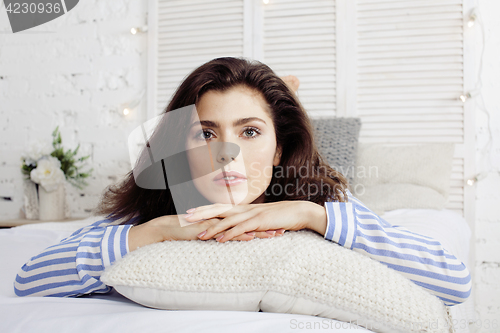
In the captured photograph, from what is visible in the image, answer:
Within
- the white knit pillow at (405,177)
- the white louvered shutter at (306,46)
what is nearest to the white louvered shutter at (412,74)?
the white louvered shutter at (306,46)

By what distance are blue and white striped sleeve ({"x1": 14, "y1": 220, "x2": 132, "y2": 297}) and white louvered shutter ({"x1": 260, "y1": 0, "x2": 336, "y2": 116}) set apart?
5.57ft

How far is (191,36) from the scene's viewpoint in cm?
232

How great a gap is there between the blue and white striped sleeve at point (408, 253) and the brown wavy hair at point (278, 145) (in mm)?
219

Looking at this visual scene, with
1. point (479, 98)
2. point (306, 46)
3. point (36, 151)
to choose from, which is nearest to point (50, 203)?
point (36, 151)

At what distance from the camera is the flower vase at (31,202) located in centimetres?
216

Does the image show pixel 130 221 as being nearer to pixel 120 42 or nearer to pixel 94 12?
pixel 120 42

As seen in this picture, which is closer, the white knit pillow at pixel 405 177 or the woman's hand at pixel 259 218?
the woman's hand at pixel 259 218

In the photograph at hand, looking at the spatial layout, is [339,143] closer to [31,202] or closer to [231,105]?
[231,105]

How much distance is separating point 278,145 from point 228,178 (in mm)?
286

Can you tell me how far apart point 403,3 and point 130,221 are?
2.00 meters

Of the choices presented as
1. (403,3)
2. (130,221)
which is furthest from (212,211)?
(403,3)

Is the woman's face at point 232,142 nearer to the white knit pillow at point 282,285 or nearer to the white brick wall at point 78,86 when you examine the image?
the white knit pillow at point 282,285

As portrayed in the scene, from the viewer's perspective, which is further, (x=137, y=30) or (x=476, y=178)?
(x=137, y=30)

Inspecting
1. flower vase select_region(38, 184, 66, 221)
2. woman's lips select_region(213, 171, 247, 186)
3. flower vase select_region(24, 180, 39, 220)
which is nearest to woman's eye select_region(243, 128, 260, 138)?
woman's lips select_region(213, 171, 247, 186)
